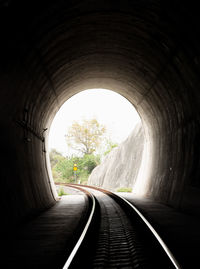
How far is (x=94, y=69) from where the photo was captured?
14328 millimetres

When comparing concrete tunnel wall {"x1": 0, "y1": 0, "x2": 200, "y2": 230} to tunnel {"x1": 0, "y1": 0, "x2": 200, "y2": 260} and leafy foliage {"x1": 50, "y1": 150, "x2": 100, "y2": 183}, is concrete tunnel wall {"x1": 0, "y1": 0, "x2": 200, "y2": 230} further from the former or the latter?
leafy foliage {"x1": 50, "y1": 150, "x2": 100, "y2": 183}

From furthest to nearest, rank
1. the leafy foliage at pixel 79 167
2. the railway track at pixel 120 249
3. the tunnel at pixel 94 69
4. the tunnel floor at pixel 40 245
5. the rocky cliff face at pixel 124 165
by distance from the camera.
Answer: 1. the leafy foliage at pixel 79 167
2. the rocky cliff face at pixel 124 165
3. the tunnel at pixel 94 69
4. the tunnel floor at pixel 40 245
5. the railway track at pixel 120 249

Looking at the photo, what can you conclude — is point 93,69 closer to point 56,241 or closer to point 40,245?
point 56,241

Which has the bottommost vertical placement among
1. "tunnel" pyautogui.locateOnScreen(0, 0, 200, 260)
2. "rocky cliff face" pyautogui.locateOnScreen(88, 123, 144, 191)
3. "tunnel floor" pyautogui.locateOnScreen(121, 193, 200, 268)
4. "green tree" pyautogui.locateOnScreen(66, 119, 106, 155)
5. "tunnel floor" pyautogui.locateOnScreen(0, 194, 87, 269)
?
"tunnel floor" pyautogui.locateOnScreen(0, 194, 87, 269)

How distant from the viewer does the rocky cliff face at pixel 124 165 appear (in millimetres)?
31672

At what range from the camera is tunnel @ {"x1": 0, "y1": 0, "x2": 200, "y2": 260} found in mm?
7406

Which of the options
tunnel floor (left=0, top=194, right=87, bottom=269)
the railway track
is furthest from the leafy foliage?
the railway track

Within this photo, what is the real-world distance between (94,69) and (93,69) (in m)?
0.06

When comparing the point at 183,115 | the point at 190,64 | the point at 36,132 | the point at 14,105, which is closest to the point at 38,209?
the point at 36,132

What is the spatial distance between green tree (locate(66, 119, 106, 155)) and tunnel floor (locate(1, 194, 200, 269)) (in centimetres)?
5192

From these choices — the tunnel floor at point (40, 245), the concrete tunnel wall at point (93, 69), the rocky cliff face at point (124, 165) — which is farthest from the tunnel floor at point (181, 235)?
the rocky cliff face at point (124, 165)

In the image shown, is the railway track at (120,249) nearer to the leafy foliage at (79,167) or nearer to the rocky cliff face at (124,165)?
the rocky cliff face at (124,165)

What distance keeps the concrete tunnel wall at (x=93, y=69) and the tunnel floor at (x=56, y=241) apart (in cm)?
79

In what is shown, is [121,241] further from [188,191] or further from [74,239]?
[188,191]
